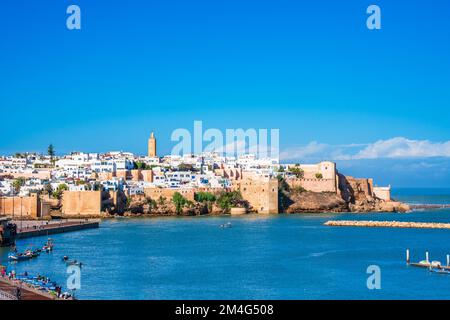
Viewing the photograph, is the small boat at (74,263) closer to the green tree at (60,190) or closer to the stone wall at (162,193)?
the green tree at (60,190)

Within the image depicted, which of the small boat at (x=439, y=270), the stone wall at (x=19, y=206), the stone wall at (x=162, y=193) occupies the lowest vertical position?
the small boat at (x=439, y=270)

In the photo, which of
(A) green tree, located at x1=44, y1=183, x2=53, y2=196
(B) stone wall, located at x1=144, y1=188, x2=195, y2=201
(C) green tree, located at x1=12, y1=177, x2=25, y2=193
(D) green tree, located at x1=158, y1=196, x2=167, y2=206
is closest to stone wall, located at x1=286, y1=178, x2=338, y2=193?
(B) stone wall, located at x1=144, y1=188, x2=195, y2=201

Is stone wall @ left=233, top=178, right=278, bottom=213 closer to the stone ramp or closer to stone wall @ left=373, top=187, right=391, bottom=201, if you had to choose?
stone wall @ left=373, top=187, right=391, bottom=201

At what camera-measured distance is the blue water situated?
14.7 meters

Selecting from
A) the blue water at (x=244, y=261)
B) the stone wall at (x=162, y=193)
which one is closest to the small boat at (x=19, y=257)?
the blue water at (x=244, y=261)

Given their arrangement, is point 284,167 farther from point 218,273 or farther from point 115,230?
point 218,273

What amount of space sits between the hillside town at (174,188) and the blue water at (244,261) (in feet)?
21.3

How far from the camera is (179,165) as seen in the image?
52344mm

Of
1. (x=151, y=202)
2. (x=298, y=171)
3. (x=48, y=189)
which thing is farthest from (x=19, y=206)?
(x=298, y=171)

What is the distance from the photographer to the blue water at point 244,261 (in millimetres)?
14703

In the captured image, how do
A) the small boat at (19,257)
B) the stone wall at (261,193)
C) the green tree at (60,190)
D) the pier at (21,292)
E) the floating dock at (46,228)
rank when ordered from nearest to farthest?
the pier at (21,292) < the small boat at (19,257) < the floating dock at (46,228) < the green tree at (60,190) < the stone wall at (261,193)

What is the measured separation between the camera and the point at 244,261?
1956 centimetres

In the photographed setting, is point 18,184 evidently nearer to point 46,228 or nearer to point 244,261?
point 46,228
